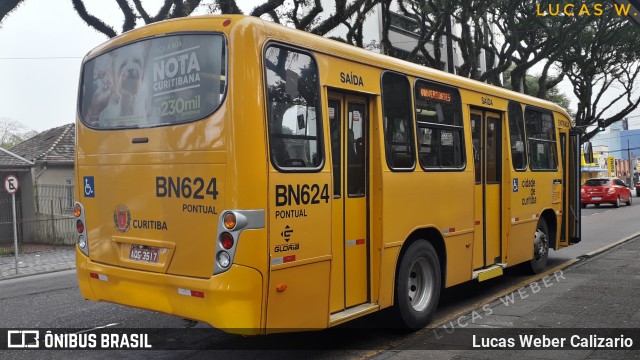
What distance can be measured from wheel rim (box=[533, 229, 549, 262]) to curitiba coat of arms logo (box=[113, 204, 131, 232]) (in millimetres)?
6644

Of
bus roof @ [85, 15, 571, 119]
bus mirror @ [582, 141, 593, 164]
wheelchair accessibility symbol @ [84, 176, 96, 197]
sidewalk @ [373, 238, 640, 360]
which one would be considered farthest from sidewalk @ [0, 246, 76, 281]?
bus mirror @ [582, 141, 593, 164]

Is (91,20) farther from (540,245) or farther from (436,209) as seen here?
(540,245)

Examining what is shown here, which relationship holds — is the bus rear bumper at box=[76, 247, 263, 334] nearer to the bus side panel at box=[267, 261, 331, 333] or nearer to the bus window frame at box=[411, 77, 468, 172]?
the bus side panel at box=[267, 261, 331, 333]

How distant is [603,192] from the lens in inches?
1125

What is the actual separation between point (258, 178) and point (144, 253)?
1.38m

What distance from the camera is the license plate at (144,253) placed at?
4984 millimetres

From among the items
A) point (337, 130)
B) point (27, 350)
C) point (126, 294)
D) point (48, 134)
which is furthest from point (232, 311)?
point (48, 134)

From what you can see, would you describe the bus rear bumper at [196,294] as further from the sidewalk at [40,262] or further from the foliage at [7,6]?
the sidewalk at [40,262]

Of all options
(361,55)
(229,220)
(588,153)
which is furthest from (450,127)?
(588,153)

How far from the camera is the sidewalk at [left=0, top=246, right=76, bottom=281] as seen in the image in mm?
13531

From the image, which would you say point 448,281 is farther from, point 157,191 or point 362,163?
point 157,191

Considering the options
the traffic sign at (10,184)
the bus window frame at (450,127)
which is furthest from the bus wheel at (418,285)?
the traffic sign at (10,184)

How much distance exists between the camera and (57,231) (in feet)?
64.5

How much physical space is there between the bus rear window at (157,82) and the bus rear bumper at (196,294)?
1.32 meters
